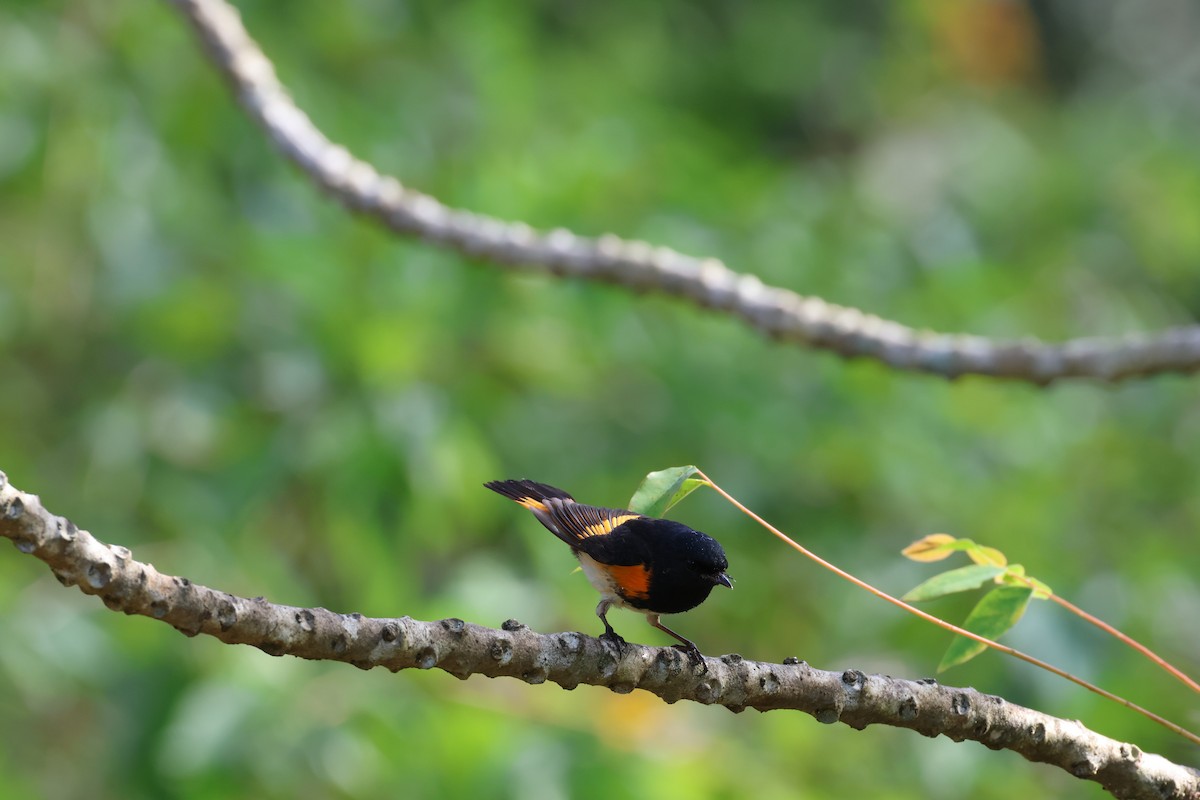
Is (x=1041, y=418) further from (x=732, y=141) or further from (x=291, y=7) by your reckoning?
(x=291, y=7)

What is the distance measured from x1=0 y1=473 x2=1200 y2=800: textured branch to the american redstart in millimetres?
259

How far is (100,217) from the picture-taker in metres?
4.80

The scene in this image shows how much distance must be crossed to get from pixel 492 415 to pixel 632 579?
2468 millimetres

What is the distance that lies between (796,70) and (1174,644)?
19.0 feet

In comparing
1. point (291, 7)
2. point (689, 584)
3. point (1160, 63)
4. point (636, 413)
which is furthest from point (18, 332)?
point (1160, 63)

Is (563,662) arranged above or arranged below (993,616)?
below

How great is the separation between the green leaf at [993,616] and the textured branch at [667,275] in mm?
1526

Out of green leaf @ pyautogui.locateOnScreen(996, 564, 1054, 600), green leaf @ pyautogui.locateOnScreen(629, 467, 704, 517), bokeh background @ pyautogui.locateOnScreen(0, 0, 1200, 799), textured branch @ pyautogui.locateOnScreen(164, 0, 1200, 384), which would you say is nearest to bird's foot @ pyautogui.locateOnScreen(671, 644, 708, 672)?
green leaf @ pyautogui.locateOnScreen(629, 467, 704, 517)

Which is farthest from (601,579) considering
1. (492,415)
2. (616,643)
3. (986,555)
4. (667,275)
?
(492,415)

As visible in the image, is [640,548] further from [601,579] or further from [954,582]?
[954,582]

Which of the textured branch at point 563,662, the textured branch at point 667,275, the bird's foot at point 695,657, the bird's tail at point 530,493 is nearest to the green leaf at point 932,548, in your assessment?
the textured branch at point 563,662

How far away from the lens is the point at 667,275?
353 centimetres

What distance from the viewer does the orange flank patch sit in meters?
2.05

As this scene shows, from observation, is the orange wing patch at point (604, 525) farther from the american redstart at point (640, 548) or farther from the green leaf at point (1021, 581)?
the green leaf at point (1021, 581)
